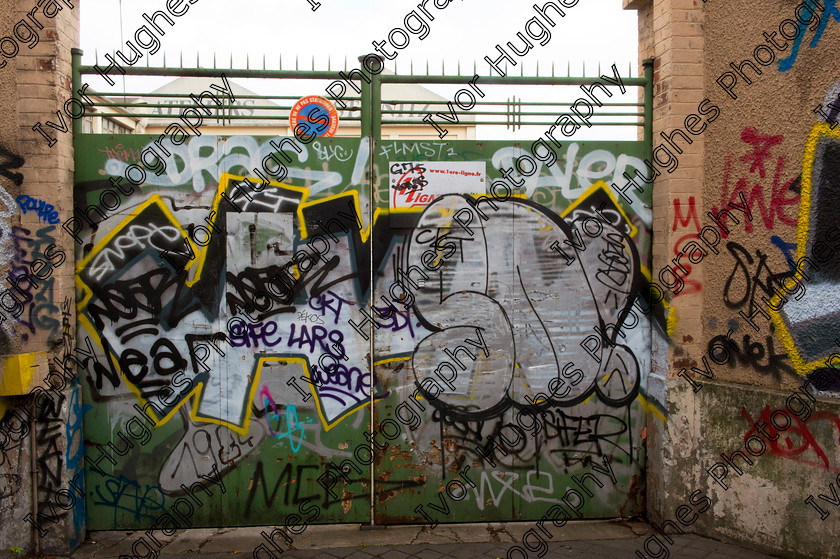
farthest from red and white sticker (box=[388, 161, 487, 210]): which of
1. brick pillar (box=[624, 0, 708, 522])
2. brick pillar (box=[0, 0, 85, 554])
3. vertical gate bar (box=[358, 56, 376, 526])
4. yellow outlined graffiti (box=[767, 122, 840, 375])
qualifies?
brick pillar (box=[0, 0, 85, 554])

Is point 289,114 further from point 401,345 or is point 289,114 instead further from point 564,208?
point 564,208

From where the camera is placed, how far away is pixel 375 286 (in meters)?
4.32


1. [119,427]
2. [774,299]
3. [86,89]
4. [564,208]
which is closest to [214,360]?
[119,427]

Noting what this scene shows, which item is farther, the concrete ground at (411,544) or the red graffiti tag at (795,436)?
the concrete ground at (411,544)

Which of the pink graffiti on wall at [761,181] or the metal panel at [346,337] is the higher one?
the pink graffiti on wall at [761,181]

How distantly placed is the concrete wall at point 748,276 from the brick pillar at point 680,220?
0.04 feet

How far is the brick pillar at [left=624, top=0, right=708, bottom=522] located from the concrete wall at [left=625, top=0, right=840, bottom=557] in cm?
1

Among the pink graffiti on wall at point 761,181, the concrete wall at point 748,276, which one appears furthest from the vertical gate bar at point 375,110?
Result: the pink graffiti on wall at point 761,181

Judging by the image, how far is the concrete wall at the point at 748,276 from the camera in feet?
12.3

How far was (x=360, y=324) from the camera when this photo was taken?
4.31 m

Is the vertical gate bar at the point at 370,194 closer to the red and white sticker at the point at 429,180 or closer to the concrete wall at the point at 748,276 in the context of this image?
the red and white sticker at the point at 429,180

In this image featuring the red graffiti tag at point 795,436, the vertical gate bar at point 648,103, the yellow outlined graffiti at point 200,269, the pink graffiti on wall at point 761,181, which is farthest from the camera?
the vertical gate bar at point 648,103

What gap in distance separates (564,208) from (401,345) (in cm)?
173

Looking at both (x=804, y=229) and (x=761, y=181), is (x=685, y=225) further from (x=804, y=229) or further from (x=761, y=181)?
(x=804, y=229)
